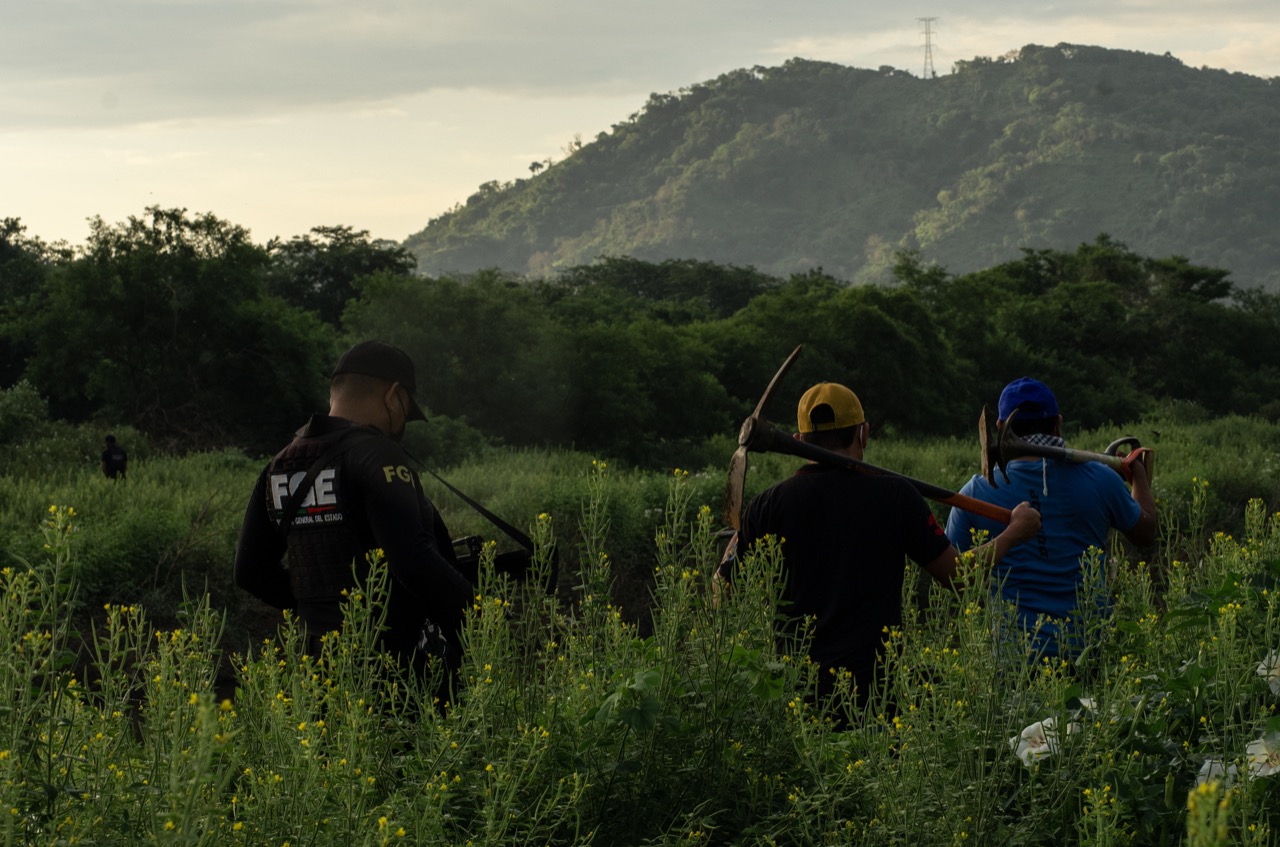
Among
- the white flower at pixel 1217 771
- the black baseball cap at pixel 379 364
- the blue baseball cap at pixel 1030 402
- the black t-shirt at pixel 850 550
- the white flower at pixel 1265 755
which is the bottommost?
the white flower at pixel 1217 771

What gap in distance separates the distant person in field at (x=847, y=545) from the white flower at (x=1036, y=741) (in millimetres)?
974

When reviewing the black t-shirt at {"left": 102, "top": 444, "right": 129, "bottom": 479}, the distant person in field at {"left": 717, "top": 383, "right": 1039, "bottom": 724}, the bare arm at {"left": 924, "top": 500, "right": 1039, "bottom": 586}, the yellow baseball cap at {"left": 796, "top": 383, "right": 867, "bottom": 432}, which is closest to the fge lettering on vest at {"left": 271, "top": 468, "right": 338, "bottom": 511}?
the distant person in field at {"left": 717, "top": 383, "right": 1039, "bottom": 724}

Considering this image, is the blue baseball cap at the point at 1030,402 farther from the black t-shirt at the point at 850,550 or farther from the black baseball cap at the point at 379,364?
the black baseball cap at the point at 379,364

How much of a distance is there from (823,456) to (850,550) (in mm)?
272

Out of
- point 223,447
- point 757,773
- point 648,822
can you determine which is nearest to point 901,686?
point 757,773

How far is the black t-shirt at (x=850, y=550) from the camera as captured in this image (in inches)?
159

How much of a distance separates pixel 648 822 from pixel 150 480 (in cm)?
1437

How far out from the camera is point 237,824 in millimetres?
2340

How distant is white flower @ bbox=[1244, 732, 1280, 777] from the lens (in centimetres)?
290

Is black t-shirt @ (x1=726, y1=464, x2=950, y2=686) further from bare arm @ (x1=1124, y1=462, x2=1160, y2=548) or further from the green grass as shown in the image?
bare arm @ (x1=1124, y1=462, x2=1160, y2=548)

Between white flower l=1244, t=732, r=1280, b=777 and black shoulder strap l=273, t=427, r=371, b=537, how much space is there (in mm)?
2278

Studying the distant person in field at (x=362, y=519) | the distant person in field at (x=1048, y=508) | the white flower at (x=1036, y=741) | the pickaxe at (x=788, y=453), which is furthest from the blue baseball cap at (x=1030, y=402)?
the distant person in field at (x=362, y=519)

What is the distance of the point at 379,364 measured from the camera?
4.00 metres

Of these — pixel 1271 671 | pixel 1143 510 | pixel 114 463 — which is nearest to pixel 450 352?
pixel 114 463
